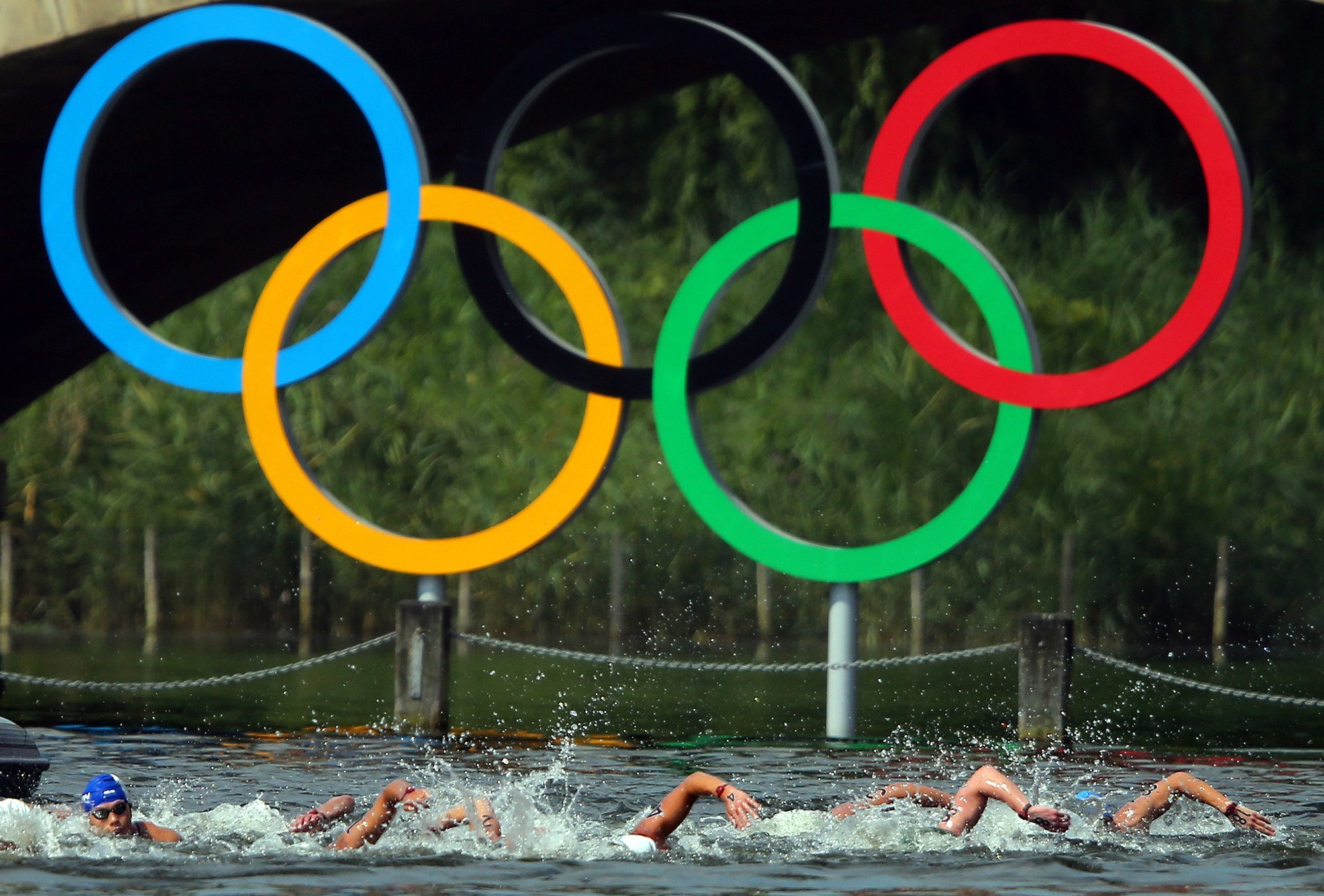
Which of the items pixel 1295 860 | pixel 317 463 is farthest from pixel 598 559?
pixel 1295 860

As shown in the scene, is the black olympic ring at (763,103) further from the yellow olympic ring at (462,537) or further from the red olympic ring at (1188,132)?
the red olympic ring at (1188,132)

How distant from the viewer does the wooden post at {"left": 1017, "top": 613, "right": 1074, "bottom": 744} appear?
57.1 feet

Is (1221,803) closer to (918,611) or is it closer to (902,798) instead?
(902,798)

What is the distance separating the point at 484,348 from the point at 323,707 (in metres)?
13.1

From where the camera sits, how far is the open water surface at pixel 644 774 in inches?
468

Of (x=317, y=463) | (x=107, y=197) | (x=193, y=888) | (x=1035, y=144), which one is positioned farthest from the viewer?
(x=1035, y=144)

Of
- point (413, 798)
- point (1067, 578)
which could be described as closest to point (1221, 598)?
point (1067, 578)

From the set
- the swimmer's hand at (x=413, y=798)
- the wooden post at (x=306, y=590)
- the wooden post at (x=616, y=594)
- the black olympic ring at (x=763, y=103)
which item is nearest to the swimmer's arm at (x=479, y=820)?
the swimmer's hand at (x=413, y=798)

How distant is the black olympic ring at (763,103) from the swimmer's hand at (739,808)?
428 centimetres

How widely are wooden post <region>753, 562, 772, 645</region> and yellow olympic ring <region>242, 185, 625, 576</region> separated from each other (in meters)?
14.2

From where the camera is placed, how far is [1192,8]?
1341 inches

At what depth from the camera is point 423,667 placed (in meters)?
18.5

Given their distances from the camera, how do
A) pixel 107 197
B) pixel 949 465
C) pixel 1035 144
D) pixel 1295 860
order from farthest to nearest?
1. pixel 1035 144
2. pixel 949 465
3. pixel 107 197
4. pixel 1295 860

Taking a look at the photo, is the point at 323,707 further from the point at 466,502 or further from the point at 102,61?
the point at 466,502
